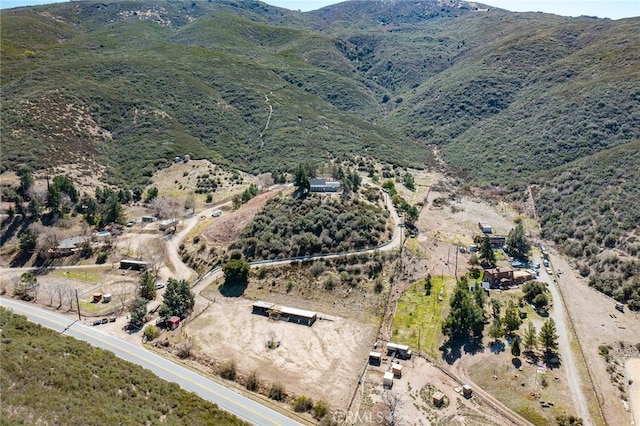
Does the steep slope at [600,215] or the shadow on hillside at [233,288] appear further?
the steep slope at [600,215]

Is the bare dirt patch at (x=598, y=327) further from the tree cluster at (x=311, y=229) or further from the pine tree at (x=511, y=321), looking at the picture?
the tree cluster at (x=311, y=229)

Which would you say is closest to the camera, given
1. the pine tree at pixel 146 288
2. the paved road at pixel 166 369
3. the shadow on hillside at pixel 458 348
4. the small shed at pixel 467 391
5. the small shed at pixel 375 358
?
the paved road at pixel 166 369

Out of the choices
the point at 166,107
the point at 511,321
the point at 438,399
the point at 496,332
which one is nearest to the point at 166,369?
A: the point at 438,399

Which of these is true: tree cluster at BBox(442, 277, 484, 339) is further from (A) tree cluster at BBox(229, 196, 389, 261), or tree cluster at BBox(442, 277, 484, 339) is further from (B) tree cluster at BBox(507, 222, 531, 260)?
(B) tree cluster at BBox(507, 222, 531, 260)

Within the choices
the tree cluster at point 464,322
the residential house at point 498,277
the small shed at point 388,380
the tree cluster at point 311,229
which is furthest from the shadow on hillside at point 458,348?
the tree cluster at point 311,229

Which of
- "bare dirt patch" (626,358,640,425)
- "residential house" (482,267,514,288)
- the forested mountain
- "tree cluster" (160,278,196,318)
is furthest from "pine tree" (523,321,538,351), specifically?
"tree cluster" (160,278,196,318)

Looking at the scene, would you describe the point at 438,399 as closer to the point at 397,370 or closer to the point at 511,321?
the point at 397,370

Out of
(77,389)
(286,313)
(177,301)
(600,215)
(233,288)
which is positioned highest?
(600,215)

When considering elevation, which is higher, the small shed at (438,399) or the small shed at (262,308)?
the small shed at (438,399)
